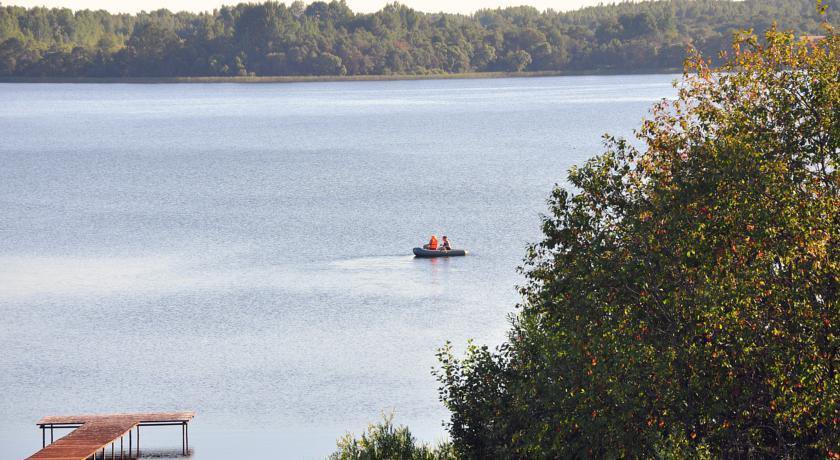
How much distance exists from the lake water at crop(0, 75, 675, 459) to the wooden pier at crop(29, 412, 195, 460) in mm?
688

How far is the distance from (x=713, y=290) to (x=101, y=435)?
1954 centimetres

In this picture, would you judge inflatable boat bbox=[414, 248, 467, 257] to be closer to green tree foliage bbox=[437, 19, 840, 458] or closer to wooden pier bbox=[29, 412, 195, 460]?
wooden pier bbox=[29, 412, 195, 460]

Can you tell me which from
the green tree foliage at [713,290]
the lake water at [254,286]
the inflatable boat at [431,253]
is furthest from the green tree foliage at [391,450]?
the inflatable boat at [431,253]

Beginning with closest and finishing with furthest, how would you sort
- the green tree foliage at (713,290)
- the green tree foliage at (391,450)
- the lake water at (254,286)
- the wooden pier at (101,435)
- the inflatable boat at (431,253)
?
the green tree foliage at (713,290) < the green tree foliage at (391,450) < the wooden pier at (101,435) < the lake water at (254,286) < the inflatable boat at (431,253)

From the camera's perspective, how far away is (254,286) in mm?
55781

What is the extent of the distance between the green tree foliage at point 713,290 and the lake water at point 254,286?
15.1m

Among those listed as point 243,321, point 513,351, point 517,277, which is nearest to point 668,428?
point 513,351

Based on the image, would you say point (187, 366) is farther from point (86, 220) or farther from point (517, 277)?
point (86, 220)

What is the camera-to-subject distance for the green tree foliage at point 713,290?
49.1 ft

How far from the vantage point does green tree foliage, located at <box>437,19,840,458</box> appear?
1496cm

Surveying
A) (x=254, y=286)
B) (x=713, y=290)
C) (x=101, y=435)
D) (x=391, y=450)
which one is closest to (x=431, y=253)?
(x=254, y=286)

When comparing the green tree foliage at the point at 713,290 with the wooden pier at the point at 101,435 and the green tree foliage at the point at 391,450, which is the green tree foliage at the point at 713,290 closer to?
the green tree foliage at the point at 391,450

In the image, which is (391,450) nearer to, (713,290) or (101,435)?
(101,435)

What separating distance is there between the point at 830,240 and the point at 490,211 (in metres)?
66.9
